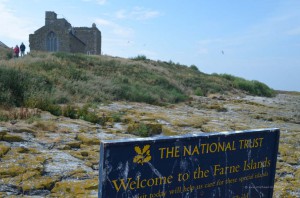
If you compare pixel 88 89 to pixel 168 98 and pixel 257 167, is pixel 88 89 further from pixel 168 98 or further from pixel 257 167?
pixel 257 167

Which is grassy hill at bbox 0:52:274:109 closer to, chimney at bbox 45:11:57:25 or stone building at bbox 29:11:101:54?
stone building at bbox 29:11:101:54

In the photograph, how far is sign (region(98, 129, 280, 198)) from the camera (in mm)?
2648

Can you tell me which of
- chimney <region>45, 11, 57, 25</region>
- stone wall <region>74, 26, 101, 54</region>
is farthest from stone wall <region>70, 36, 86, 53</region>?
chimney <region>45, 11, 57, 25</region>

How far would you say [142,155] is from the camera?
2770mm

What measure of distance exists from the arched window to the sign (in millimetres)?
38253

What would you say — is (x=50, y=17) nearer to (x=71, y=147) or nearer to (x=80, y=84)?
(x=80, y=84)

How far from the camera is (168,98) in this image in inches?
571

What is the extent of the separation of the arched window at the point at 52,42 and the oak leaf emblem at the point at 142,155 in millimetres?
38632

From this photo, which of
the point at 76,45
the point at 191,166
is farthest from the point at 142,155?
the point at 76,45

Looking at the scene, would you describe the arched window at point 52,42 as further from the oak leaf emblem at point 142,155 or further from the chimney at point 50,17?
the oak leaf emblem at point 142,155

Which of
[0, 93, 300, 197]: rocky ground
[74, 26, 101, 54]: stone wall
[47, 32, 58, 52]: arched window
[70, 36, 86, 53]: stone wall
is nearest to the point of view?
[0, 93, 300, 197]: rocky ground

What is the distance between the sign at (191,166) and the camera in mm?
2648

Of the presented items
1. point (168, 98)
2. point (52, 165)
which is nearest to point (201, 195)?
point (52, 165)

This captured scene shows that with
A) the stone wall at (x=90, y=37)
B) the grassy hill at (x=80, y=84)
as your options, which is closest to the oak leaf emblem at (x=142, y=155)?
the grassy hill at (x=80, y=84)
